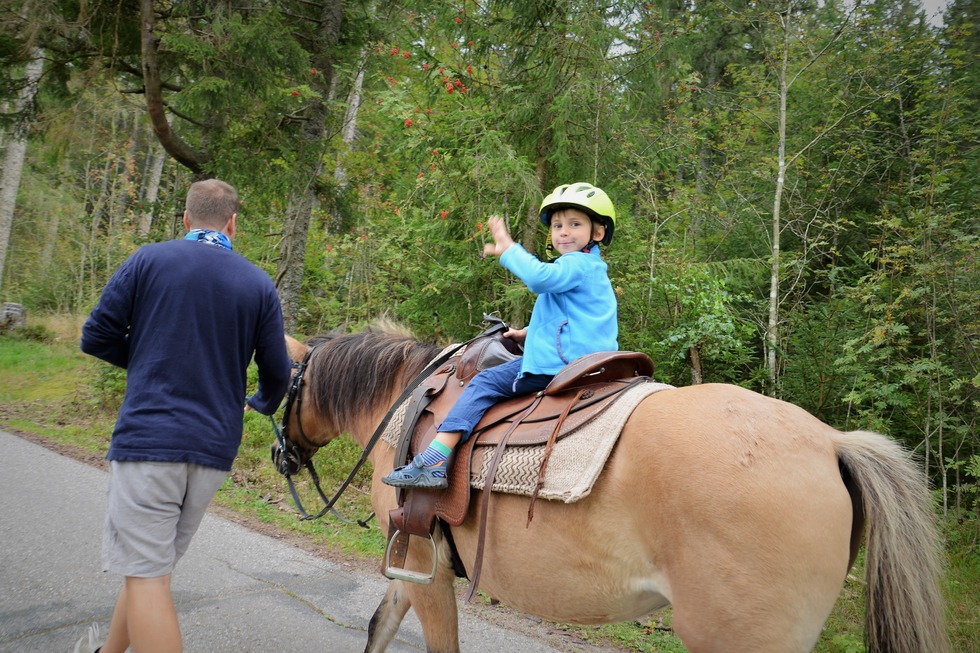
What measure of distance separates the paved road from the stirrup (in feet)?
3.43

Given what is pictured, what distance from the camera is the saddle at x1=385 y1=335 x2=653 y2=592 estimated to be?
8.35 ft

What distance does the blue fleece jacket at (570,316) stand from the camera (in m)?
2.69

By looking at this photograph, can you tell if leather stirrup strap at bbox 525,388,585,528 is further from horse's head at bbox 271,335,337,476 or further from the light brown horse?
horse's head at bbox 271,335,337,476

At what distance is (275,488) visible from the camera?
708 cm

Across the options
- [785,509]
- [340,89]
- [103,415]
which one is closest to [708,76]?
[340,89]

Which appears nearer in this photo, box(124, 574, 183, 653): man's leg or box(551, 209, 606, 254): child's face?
box(124, 574, 183, 653): man's leg

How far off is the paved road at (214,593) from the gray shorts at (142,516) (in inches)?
56.8

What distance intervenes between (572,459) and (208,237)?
1666mm

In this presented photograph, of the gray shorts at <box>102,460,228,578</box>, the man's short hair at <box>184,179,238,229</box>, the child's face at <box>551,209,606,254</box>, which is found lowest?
the gray shorts at <box>102,460,228,578</box>

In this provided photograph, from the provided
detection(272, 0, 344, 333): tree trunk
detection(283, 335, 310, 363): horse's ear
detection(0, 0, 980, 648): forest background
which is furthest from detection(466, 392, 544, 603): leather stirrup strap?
detection(272, 0, 344, 333): tree trunk

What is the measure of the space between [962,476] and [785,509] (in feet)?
17.4

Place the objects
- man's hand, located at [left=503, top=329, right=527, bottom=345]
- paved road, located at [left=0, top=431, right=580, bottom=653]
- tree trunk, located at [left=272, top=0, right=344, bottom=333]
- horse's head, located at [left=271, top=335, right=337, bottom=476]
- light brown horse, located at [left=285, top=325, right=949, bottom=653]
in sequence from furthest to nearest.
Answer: tree trunk, located at [left=272, top=0, right=344, bottom=333]
horse's head, located at [left=271, top=335, right=337, bottom=476]
paved road, located at [left=0, top=431, right=580, bottom=653]
man's hand, located at [left=503, top=329, right=527, bottom=345]
light brown horse, located at [left=285, top=325, right=949, bottom=653]

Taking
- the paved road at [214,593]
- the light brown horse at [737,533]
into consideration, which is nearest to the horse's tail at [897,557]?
the light brown horse at [737,533]

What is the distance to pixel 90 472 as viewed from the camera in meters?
6.88
